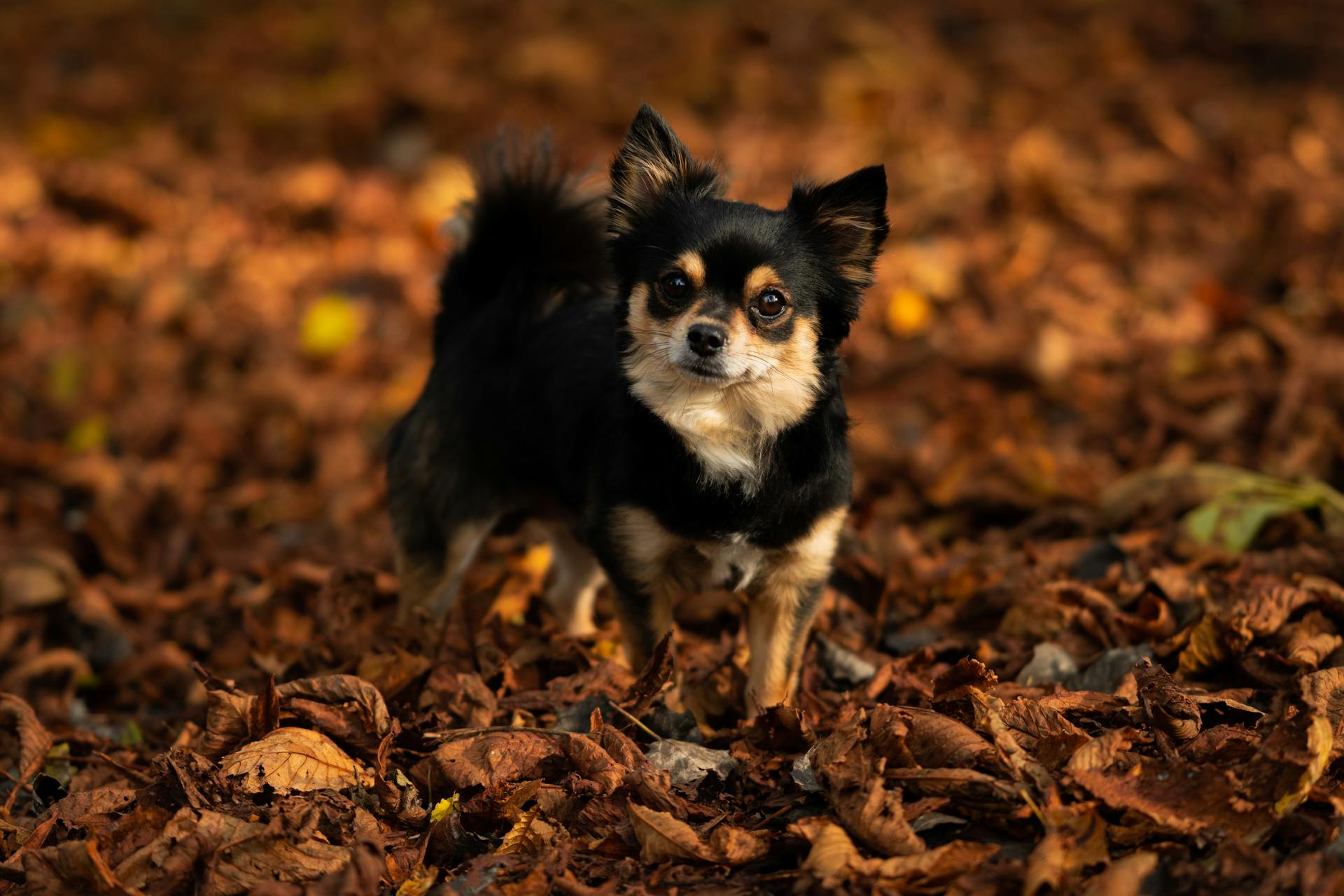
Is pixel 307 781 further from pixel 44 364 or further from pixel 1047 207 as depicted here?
pixel 1047 207

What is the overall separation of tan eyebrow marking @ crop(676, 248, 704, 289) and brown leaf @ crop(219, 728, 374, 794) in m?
1.67

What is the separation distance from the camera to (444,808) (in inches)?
130

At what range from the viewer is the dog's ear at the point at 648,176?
12.9 feet

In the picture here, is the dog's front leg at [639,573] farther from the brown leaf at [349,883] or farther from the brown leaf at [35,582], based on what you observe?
the brown leaf at [35,582]

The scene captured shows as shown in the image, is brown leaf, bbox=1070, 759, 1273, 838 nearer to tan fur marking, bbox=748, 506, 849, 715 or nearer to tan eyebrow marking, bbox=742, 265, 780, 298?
tan fur marking, bbox=748, 506, 849, 715

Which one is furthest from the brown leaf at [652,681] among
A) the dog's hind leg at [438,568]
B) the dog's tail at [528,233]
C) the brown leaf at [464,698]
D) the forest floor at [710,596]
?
the dog's tail at [528,233]

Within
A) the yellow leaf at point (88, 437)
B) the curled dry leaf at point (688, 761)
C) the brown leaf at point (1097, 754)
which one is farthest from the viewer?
the yellow leaf at point (88, 437)

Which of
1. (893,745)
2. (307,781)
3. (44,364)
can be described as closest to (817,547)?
(893,745)

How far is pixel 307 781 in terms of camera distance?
10.9ft

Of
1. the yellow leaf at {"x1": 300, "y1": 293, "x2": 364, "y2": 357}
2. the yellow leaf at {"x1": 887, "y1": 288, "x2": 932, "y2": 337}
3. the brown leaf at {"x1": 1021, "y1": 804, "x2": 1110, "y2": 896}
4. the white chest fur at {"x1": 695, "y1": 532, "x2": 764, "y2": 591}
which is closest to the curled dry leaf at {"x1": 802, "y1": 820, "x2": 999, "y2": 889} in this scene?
the brown leaf at {"x1": 1021, "y1": 804, "x2": 1110, "y2": 896}

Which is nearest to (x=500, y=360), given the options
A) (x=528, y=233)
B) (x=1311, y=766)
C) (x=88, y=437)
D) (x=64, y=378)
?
(x=528, y=233)

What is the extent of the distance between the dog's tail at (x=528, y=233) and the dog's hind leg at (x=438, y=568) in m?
0.73

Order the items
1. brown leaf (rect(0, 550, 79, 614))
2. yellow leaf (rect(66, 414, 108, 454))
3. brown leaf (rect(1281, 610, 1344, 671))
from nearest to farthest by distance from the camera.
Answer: brown leaf (rect(1281, 610, 1344, 671)), brown leaf (rect(0, 550, 79, 614)), yellow leaf (rect(66, 414, 108, 454))

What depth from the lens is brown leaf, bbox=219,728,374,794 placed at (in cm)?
329
